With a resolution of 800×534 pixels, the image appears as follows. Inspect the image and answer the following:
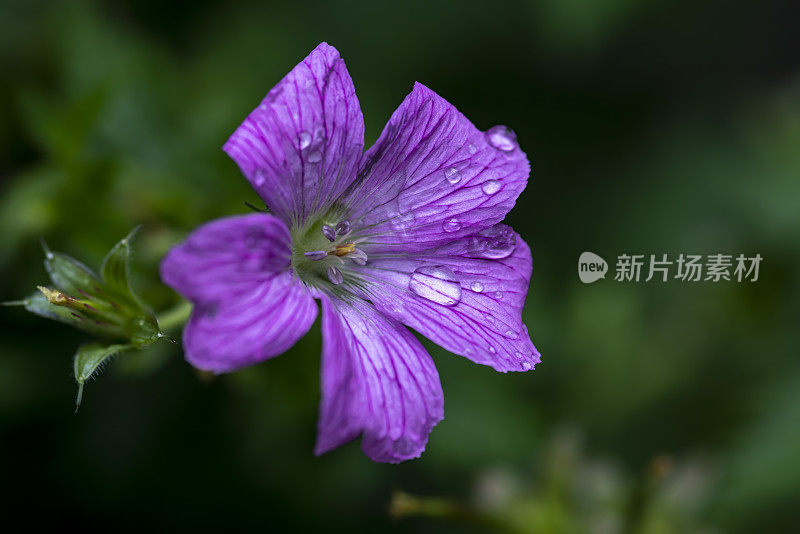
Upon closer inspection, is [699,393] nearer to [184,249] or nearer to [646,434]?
[646,434]

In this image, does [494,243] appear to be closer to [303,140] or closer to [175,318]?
[303,140]

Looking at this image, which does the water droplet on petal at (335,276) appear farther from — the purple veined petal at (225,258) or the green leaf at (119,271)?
the green leaf at (119,271)

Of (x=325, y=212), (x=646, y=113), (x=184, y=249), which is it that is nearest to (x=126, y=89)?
(x=325, y=212)

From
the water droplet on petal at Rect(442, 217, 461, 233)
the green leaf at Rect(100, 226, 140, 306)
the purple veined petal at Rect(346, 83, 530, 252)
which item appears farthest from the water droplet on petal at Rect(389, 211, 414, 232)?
the green leaf at Rect(100, 226, 140, 306)

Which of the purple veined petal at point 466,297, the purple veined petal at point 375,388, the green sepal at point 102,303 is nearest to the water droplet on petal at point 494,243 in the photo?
the purple veined petal at point 466,297

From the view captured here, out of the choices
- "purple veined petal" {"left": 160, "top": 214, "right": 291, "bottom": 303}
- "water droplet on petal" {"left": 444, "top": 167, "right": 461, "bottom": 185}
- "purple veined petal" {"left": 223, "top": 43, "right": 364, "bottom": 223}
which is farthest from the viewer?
"water droplet on petal" {"left": 444, "top": 167, "right": 461, "bottom": 185}

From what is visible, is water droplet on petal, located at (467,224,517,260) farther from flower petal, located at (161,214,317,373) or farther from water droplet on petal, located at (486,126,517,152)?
flower petal, located at (161,214,317,373)
